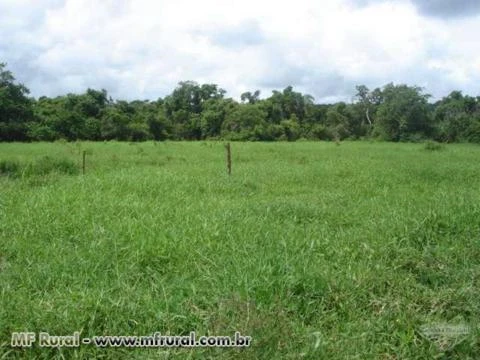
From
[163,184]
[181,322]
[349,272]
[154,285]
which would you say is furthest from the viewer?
[163,184]

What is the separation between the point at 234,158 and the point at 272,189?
8293 millimetres

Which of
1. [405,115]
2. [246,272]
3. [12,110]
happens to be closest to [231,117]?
[405,115]

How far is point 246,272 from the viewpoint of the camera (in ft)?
13.3

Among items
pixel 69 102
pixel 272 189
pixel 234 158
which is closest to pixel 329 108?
pixel 69 102

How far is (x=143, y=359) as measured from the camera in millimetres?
2924

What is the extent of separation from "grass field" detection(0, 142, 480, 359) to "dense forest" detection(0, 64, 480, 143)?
95.9 feet

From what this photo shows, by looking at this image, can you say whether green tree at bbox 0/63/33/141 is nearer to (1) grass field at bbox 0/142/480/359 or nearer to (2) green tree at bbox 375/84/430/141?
(1) grass field at bbox 0/142/480/359

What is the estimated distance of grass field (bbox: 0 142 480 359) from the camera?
3221 millimetres

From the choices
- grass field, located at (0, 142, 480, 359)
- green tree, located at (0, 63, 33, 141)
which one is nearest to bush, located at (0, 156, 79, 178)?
grass field, located at (0, 142, 480, 359)

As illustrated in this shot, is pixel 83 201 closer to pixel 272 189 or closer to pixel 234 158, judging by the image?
pixel 272 189

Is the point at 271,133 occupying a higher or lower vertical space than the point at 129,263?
higher

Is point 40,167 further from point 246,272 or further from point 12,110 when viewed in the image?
point 12,110

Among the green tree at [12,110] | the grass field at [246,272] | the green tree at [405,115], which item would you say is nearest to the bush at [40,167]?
the grass field at [246,272]

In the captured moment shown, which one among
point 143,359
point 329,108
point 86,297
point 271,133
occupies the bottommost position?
point 143,359
